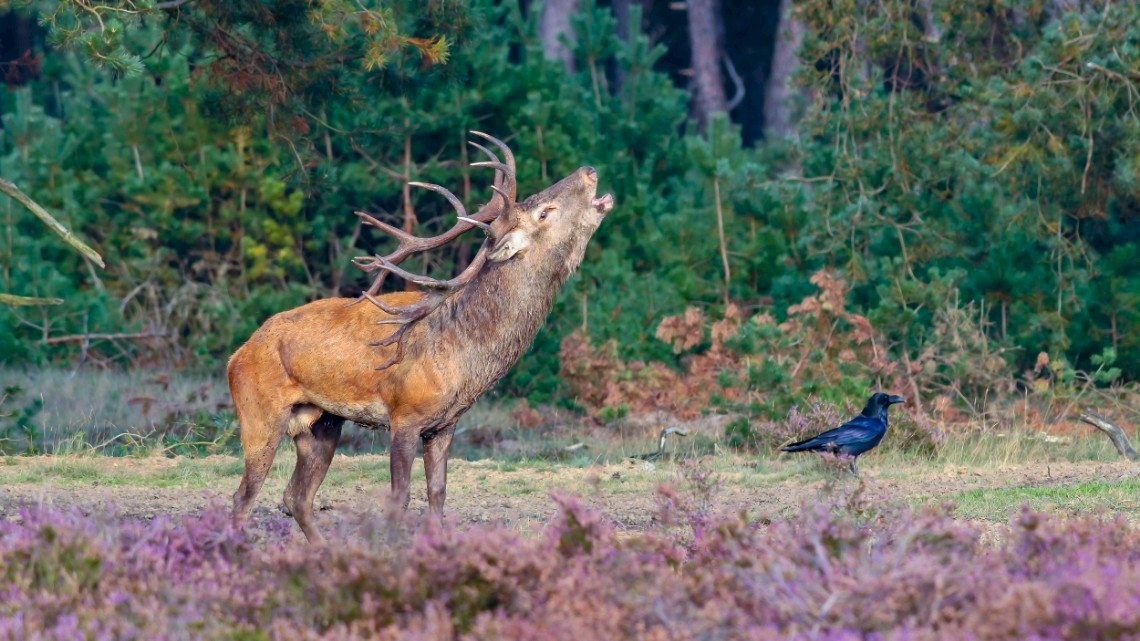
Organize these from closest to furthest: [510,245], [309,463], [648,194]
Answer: [510,245], [309,463], [648,194]

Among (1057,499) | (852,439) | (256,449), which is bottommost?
(1057,499)

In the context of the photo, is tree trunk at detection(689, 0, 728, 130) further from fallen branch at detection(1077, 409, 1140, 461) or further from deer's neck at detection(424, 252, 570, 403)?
deer's neck at detection(424, 252, 570, 403)

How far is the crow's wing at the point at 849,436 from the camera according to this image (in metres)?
11.0

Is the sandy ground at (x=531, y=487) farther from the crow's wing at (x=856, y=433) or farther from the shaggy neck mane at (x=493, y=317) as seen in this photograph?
the shaggy neck mane at (x=493, y=317)

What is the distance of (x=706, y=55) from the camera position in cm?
3039

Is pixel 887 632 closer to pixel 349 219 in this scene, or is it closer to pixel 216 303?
pixel 216 303

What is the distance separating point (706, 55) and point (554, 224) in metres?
22.1

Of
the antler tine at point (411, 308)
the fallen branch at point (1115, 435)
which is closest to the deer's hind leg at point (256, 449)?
the antler tine at point (411, 308)

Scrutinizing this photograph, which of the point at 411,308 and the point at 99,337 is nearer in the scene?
the point at 411,308

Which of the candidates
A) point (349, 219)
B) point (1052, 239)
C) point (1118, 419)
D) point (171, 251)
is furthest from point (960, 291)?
point (171, 251)

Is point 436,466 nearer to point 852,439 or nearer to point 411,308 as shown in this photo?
point 411,308

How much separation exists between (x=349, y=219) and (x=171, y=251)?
2454mm

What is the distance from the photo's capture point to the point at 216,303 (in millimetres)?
18516

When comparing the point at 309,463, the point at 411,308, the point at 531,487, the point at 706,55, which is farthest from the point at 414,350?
the point at 706,55
